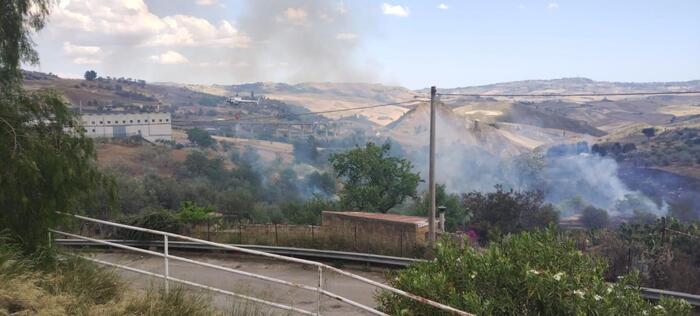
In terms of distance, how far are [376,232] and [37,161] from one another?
1360 cm

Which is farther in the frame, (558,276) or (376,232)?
(376,232)

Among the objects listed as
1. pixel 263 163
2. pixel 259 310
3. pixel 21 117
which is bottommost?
pixel 263 163

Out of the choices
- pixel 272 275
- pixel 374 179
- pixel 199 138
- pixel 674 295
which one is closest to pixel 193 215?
pixel 272 275

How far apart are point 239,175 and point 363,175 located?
27699mm

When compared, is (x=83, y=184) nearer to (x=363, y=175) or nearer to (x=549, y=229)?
(x=549, y=229)

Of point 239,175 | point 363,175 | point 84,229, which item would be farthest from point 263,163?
point 84,229

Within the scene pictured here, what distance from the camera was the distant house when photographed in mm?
15477

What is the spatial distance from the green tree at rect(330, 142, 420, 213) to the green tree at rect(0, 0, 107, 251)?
31.9 metres

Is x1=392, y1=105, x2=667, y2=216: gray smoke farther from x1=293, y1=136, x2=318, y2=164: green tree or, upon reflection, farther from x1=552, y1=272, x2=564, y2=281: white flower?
x1=552, y1=272, x2=564, y2=281: white flower

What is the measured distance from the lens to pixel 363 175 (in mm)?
41875

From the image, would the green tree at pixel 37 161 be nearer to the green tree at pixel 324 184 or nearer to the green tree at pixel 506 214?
the green tree at pixel 506 214

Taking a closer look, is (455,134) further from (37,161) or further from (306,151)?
(37,161)

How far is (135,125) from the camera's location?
318 ft

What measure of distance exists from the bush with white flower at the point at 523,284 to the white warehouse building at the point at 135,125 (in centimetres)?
9107
